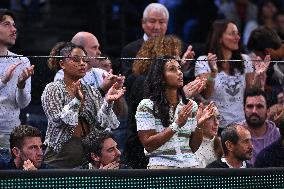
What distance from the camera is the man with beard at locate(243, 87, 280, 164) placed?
1169 centimetres

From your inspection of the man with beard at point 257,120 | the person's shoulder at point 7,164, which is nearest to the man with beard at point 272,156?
the man with beard at point 257,120

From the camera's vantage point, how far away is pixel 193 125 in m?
10.5

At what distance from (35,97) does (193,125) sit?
1.45 m

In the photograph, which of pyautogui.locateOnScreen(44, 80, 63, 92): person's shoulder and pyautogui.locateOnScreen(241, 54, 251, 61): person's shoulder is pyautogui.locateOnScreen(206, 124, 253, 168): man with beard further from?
pyautogui.locateOnScreen(44, 80, 63, 92): person's shoulder

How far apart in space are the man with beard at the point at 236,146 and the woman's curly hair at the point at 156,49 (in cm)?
88

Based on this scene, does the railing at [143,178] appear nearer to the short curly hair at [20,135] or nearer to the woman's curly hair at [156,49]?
the short curly hair at [20,135]

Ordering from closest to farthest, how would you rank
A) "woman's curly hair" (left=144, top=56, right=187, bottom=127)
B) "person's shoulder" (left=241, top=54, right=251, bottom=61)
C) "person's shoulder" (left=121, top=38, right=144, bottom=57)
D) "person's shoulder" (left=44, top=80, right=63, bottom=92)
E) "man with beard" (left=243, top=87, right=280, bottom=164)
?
"woman's curly hair" (left=144, top=56, right=187, bottom=127) < "person's shoulder" (left=44, top=80, right=63, bottom=92) < "man with beard" (left=243, top=87, right=280, bottom=164) < "person's shoulder" (left=241, top=54, right=251, bottom=61) < "person's shoulder" (left=121, top=38, right=144, bottom=57)

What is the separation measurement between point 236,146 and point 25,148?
2.01 meters

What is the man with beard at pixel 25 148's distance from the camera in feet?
32.6

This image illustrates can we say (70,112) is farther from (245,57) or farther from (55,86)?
(245,57)

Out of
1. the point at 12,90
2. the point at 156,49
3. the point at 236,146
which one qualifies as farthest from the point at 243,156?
the point at 12,90

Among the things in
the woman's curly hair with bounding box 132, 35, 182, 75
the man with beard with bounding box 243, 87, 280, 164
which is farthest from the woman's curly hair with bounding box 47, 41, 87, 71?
the man with beard with bounding box 243, 87, 280, 164

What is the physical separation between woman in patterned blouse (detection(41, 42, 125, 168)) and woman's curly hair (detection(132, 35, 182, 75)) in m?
0.43

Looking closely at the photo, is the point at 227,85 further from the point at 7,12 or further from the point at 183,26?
the point at 183,26
